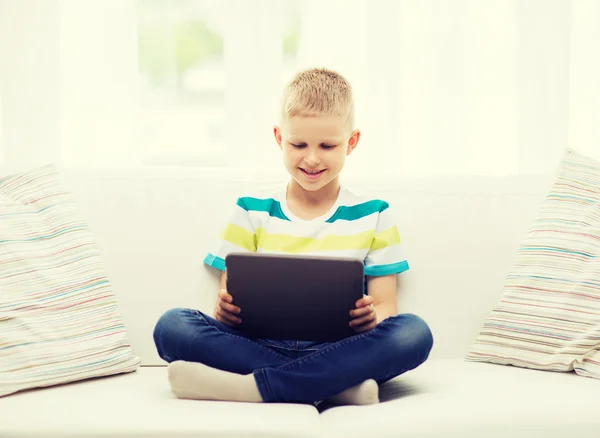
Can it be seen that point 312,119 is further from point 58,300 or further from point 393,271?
point 58,300

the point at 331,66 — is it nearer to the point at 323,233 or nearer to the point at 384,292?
the point at 323,233

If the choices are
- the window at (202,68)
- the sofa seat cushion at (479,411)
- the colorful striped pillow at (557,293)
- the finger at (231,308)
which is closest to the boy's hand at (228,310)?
the finger at (231,308)

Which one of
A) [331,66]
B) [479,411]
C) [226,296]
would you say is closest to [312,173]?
[226,296]

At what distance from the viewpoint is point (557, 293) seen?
5.04 ft

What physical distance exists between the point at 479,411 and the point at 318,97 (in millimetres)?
774

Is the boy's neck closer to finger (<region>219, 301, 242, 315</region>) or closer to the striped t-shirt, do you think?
the striped t-shirt

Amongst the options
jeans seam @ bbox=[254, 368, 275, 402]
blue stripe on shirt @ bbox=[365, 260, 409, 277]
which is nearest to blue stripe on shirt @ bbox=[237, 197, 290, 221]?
blue stripe on shirt @ bbox=[365, 260, 409, 277]

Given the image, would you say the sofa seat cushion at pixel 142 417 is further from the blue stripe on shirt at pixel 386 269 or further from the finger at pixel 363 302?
the blue stripe on shirt at pixel 386 269

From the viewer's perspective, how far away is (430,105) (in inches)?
102

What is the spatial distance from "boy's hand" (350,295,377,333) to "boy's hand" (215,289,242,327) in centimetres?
22

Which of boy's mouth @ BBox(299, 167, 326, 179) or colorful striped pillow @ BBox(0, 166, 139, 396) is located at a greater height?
boy's mouth @ BBox(299, 167, 326, 179)

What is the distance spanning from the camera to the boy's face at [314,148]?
1.64 meters

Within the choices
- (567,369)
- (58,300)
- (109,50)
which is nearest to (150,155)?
(109,50)

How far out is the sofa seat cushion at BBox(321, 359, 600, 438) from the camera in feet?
3.83
